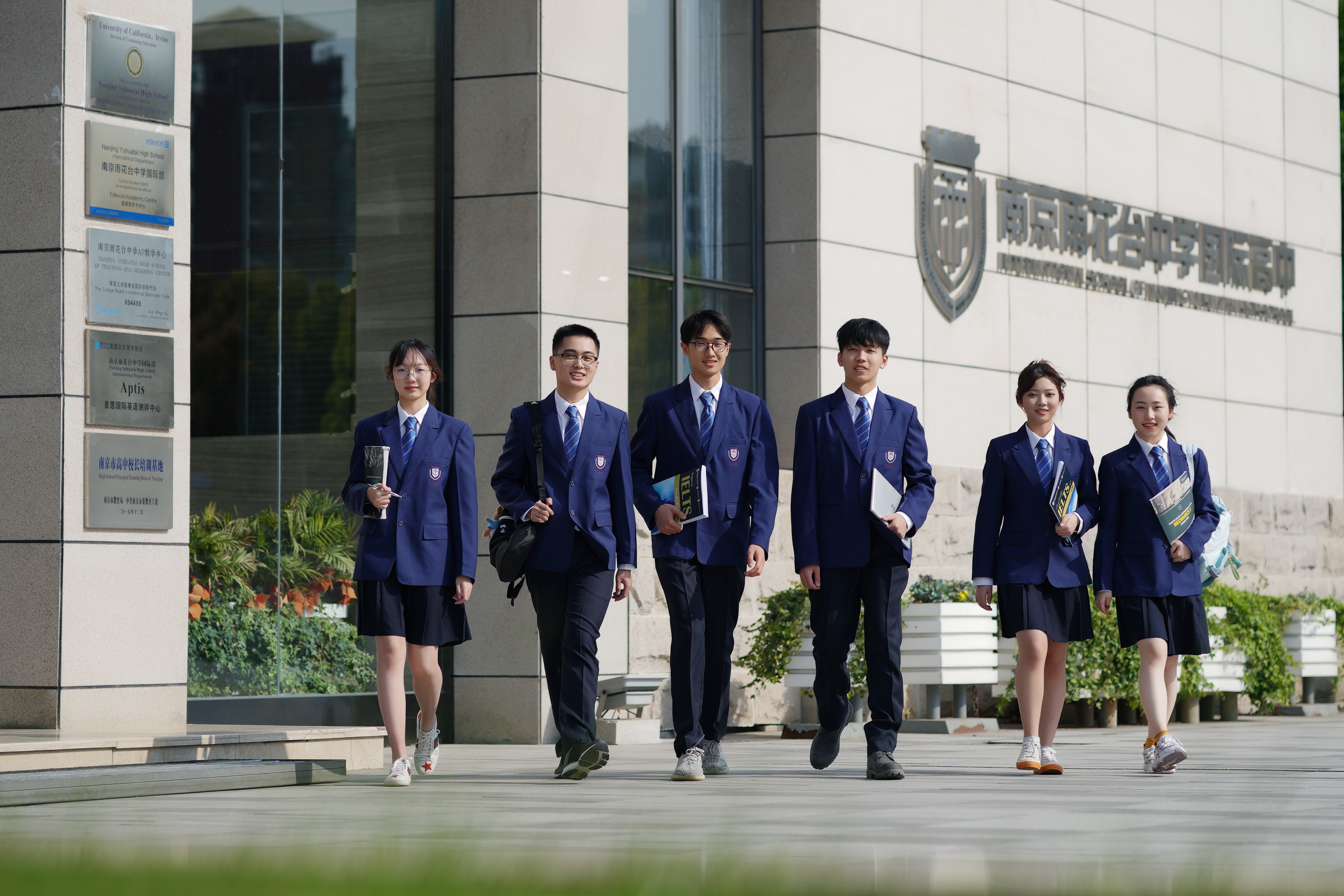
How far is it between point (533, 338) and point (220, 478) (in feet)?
7.10

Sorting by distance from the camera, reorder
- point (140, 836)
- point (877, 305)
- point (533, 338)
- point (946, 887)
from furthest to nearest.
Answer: point (877, 305) < point (533, 338) < point (140, 836) < point (946, 887)

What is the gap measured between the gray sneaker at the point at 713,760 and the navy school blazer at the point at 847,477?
2.94 feet

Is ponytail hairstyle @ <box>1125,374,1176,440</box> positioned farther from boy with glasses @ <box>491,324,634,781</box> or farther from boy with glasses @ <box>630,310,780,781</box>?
boy with glasses @ <box>491,324,634,781</box>

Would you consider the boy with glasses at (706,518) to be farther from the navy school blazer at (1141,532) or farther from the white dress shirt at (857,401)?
the navy school blazer at (1141,532)

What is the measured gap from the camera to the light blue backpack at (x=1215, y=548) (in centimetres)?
1005

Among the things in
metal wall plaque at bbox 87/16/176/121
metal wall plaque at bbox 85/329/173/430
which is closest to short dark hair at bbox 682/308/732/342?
metal wall plaque at bbox 85/329/173/430

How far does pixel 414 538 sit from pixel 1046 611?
299 cm

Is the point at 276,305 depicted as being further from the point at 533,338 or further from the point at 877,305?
the point at 877,305

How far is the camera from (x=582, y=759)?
8.49 meters

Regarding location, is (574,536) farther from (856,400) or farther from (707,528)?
(856,400)

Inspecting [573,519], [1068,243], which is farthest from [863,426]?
[1068,243]

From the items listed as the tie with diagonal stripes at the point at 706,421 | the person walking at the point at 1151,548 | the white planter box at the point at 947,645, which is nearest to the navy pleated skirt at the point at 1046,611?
the person walking at the point at 1151,548

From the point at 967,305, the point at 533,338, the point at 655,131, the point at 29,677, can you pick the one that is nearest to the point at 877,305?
the point at 967,305

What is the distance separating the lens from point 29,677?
971 cm
